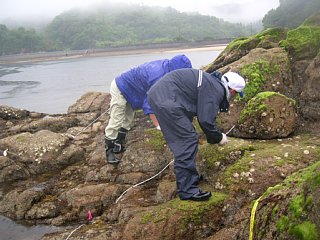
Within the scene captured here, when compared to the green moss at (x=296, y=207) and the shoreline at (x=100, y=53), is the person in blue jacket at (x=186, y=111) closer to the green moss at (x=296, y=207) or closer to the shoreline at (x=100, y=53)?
the green moss at (x=296, y=207)

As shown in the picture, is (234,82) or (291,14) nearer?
(234,82)

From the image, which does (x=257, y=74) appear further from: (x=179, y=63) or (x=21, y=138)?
(x=21, y=138)

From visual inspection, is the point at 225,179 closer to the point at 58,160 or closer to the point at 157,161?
the point at 157,161

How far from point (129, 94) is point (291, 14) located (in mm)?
47880

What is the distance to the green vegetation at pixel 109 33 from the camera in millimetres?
78875

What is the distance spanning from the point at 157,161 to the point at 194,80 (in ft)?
7.51

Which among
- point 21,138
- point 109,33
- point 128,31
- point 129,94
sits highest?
point 128,31

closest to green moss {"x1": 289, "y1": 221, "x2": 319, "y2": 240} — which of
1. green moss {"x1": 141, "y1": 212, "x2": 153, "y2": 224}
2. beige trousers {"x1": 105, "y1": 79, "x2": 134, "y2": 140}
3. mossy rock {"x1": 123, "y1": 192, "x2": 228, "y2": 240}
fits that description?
mossy rock {"x1": 123, "y1": 192, "x2": 228, "y2": 240}

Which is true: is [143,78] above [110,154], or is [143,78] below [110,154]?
above

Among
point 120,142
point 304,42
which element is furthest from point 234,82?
point 304,42

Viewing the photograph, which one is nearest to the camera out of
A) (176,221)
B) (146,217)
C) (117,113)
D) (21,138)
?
(176,221)

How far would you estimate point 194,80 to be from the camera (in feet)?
15.8

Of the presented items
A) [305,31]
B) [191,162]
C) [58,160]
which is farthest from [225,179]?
[305,31]

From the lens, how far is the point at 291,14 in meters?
48.7
